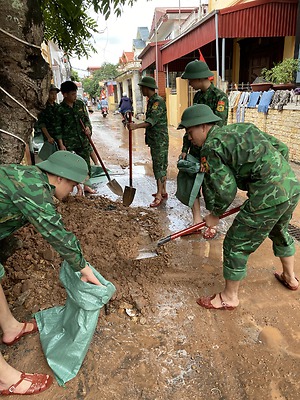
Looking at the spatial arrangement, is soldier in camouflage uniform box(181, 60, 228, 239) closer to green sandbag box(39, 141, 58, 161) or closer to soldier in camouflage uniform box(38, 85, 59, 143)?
soldier in camouflage uniform box(38, 85, 59, 143)

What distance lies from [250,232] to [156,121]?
2618mm

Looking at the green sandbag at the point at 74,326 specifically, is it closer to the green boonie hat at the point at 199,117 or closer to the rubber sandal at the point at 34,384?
the rubber sandal at the point at 34,384

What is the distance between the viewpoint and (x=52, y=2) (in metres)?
2.95

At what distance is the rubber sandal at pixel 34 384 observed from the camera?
1.78 m

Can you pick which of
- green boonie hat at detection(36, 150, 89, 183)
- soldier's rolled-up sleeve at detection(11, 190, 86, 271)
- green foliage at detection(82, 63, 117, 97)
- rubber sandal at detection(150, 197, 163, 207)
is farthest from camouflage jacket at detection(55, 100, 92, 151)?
green foliage at detection(82, 63, 117, 97)

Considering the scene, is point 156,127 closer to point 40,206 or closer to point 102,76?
point 40,206

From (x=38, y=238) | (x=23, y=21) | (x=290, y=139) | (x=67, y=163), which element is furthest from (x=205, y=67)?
(x=290, y=139)

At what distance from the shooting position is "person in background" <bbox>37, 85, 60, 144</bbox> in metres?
4.70

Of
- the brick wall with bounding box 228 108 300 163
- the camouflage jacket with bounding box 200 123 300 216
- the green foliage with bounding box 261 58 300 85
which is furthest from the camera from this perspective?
the green foliage with bounding box 261 58 300 85

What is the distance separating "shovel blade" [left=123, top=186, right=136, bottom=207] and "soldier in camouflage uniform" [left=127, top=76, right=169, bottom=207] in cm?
32

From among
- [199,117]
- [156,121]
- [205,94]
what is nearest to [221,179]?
[199,117]

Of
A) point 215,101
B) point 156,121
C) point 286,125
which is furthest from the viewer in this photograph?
point 286,125

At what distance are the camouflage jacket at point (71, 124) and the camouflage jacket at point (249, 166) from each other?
3132mm

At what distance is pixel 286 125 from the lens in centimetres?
649
